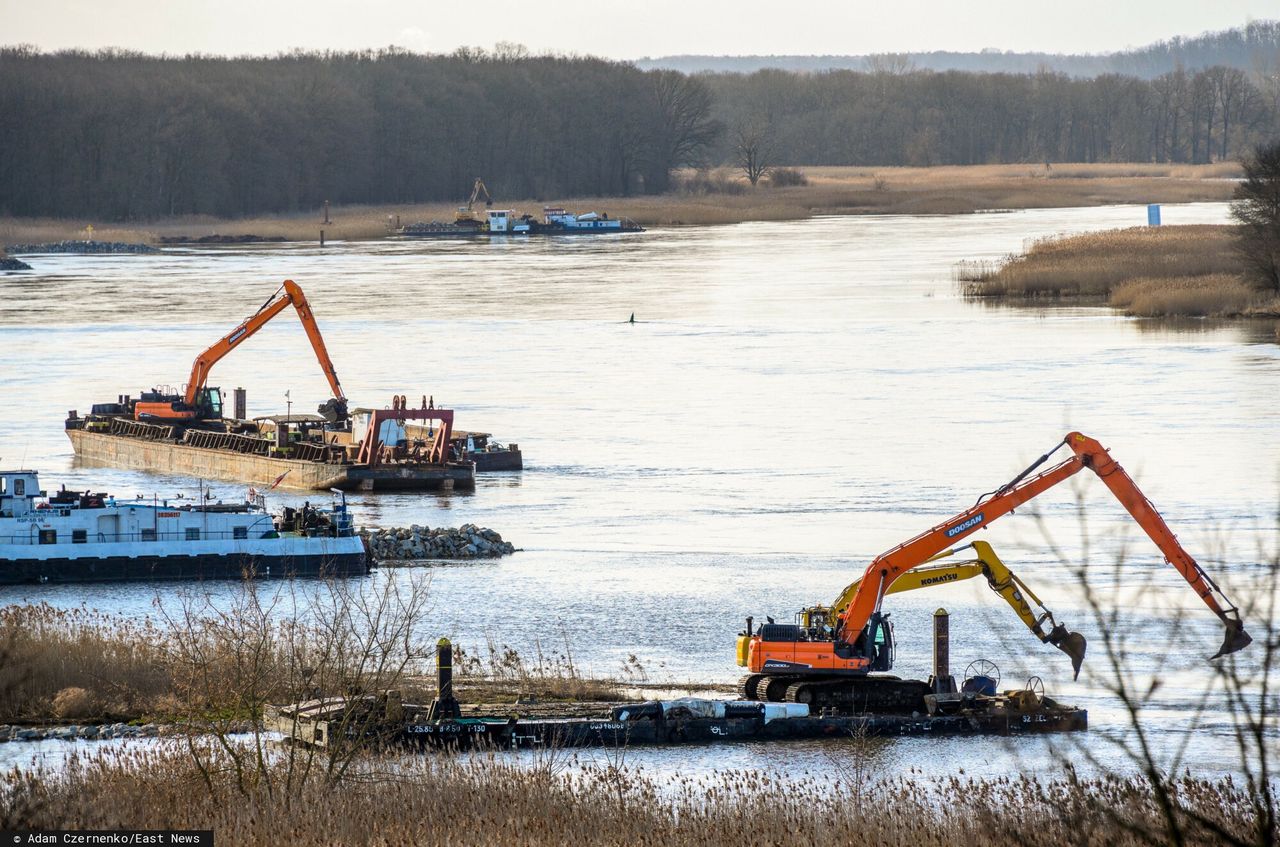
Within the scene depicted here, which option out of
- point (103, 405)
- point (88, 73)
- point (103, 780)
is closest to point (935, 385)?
point (103, 405)

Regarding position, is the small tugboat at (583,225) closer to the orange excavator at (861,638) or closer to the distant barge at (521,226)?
the distant barge at (521,226)

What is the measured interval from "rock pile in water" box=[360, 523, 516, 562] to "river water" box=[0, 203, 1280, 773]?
0.85 m

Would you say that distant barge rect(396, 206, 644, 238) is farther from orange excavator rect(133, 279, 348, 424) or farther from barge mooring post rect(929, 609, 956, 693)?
barge mooring post rect(929, 609, 956, 693)

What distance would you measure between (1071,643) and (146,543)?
832 inches

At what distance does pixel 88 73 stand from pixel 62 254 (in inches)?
1988

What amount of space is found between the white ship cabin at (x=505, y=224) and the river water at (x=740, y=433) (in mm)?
56798

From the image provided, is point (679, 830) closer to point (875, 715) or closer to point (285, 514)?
point (875, 715)

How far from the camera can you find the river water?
112ft

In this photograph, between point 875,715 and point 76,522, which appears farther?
point 76,522

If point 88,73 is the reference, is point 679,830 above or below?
below

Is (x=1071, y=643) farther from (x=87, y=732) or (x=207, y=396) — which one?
(x=207, y=396)

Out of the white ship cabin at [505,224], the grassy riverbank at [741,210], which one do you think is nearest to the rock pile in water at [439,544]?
the grassy riverbank at [741,210]

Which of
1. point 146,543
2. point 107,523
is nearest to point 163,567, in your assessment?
point 146,543

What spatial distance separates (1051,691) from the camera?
99.7 feet
